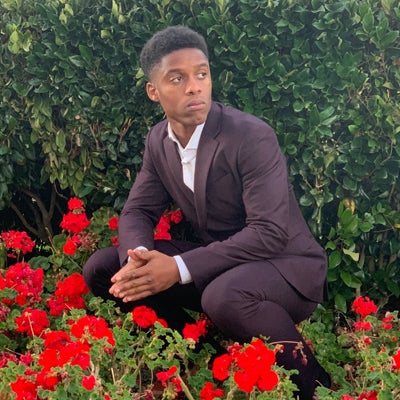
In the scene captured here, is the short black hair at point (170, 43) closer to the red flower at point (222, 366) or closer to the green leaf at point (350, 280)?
the red flower at point (222, 366)

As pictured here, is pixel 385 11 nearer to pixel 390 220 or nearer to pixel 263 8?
pixel 263 8

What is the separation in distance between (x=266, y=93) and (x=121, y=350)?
5.90 feet

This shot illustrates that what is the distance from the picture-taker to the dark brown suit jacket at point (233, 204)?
131 inches

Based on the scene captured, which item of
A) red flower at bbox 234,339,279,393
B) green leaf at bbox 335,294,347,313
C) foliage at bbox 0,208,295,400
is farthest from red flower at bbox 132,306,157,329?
green leaf at bbox 335,294,347,313

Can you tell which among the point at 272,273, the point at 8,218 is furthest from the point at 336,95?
the point at 8,218

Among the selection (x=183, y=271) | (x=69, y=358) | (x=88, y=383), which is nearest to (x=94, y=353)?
(x=69, y=358)

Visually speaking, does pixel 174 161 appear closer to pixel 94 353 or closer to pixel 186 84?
pixel 186 84

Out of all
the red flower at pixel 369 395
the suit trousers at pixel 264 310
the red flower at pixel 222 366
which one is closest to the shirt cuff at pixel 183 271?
the suit trousers at pixel 264 310

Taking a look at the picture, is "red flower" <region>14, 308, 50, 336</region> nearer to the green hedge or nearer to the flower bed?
the flower bed

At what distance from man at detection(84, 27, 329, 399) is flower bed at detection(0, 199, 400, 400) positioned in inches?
6.1

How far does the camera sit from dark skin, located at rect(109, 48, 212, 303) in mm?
3293

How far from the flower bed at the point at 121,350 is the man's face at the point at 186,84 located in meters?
0.95

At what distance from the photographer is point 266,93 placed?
427 centimetres

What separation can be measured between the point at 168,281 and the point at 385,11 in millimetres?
1996
